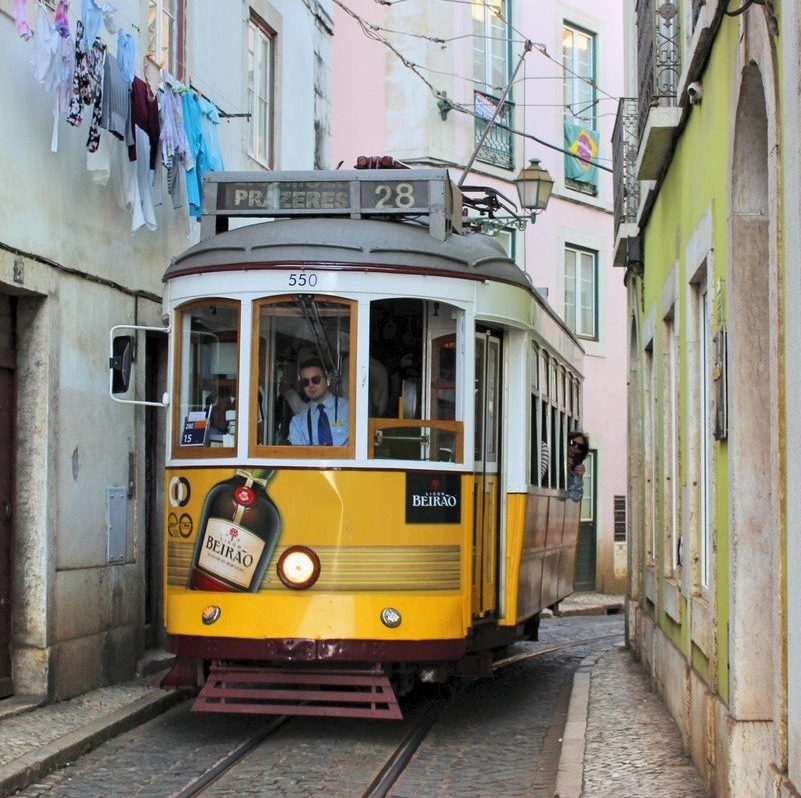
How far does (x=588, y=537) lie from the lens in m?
25.7

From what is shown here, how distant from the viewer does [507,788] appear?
830 cm

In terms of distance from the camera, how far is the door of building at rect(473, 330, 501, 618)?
31.2ft

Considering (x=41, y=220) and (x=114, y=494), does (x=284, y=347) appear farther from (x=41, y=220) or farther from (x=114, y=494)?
(x=114, y=494)

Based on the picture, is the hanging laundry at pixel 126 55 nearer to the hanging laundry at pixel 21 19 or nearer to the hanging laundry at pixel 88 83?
the hanging laundry at pixel 88 83

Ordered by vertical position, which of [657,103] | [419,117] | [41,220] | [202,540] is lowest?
[202,540]

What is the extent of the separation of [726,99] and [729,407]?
154cm

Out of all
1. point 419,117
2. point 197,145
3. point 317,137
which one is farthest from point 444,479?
point 419,117

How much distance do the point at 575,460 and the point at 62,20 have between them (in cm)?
577

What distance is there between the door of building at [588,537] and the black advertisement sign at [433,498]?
1648 cm

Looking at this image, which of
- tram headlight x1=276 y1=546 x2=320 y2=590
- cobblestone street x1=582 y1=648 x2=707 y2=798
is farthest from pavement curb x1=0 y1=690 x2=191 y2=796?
cobblestone street x1=582 y1=648 x2=707 y2=798

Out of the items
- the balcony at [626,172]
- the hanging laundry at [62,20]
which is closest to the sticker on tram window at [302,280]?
the hanging laundry at [62,20]

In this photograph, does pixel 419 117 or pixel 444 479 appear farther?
pixel 419 117

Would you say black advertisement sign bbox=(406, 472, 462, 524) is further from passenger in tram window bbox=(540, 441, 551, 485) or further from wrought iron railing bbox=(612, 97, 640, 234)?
wrought iron railing bbox=(612, 97, 640, 234)

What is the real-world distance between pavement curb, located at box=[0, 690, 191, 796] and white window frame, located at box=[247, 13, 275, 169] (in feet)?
20.4
